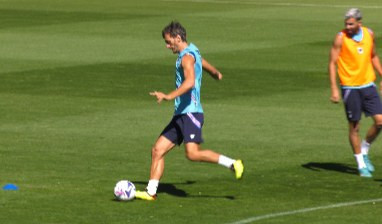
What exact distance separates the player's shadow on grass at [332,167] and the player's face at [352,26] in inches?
75.6

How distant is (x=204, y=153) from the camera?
1662cm

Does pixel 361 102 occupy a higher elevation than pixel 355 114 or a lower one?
higher

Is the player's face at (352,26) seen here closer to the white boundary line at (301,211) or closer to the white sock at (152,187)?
the white boundary line at (301,211)

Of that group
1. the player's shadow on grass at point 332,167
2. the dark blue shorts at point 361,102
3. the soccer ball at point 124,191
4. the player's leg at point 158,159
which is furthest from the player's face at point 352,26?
the soccer ball at point 124,191

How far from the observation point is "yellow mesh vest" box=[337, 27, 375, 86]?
61.1 ft

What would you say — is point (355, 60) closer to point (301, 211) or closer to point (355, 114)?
point (355, 114)

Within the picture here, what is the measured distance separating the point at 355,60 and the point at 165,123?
576 cm

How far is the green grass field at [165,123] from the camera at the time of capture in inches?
641

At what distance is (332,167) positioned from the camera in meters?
19.2

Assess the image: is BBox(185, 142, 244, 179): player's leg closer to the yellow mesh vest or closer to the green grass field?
the green grass field

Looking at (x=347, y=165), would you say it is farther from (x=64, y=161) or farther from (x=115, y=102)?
(x=115, y=102)

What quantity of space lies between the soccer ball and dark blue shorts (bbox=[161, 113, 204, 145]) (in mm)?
782

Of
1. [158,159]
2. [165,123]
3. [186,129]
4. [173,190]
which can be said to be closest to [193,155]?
[186,129]

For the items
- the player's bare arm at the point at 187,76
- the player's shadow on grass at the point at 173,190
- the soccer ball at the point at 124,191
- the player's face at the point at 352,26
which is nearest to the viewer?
the player's bare arm at the point at 187,76
